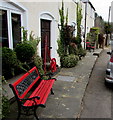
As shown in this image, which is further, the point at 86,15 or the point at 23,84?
the point at 86,15

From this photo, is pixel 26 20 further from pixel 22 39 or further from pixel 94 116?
pixel 94 116

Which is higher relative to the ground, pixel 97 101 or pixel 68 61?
pixel 68 61

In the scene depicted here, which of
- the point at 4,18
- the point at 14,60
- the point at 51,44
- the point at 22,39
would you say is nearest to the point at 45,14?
the point at 51,44

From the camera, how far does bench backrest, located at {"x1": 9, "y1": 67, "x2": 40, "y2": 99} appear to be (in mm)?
3003

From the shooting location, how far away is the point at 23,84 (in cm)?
344

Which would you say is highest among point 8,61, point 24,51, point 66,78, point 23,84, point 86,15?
point 86,15

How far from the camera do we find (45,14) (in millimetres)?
6656

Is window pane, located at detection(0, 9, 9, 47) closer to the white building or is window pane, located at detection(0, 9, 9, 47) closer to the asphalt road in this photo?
the asphalt road

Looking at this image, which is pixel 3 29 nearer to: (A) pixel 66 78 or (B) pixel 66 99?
(B) pixel 66 99

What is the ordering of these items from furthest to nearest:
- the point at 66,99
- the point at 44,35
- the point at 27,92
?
the point at 44,35
the point at 66,99
the point at 27,92

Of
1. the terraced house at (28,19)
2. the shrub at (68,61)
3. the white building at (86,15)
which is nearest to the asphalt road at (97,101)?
the shrub at (68,61)

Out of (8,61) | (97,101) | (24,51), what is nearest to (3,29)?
(24,51)

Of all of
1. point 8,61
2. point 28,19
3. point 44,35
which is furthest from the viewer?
point 44,35

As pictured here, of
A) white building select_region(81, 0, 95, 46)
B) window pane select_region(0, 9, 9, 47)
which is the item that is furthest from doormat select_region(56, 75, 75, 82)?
white building select_region(81, 0, 95, 46)
